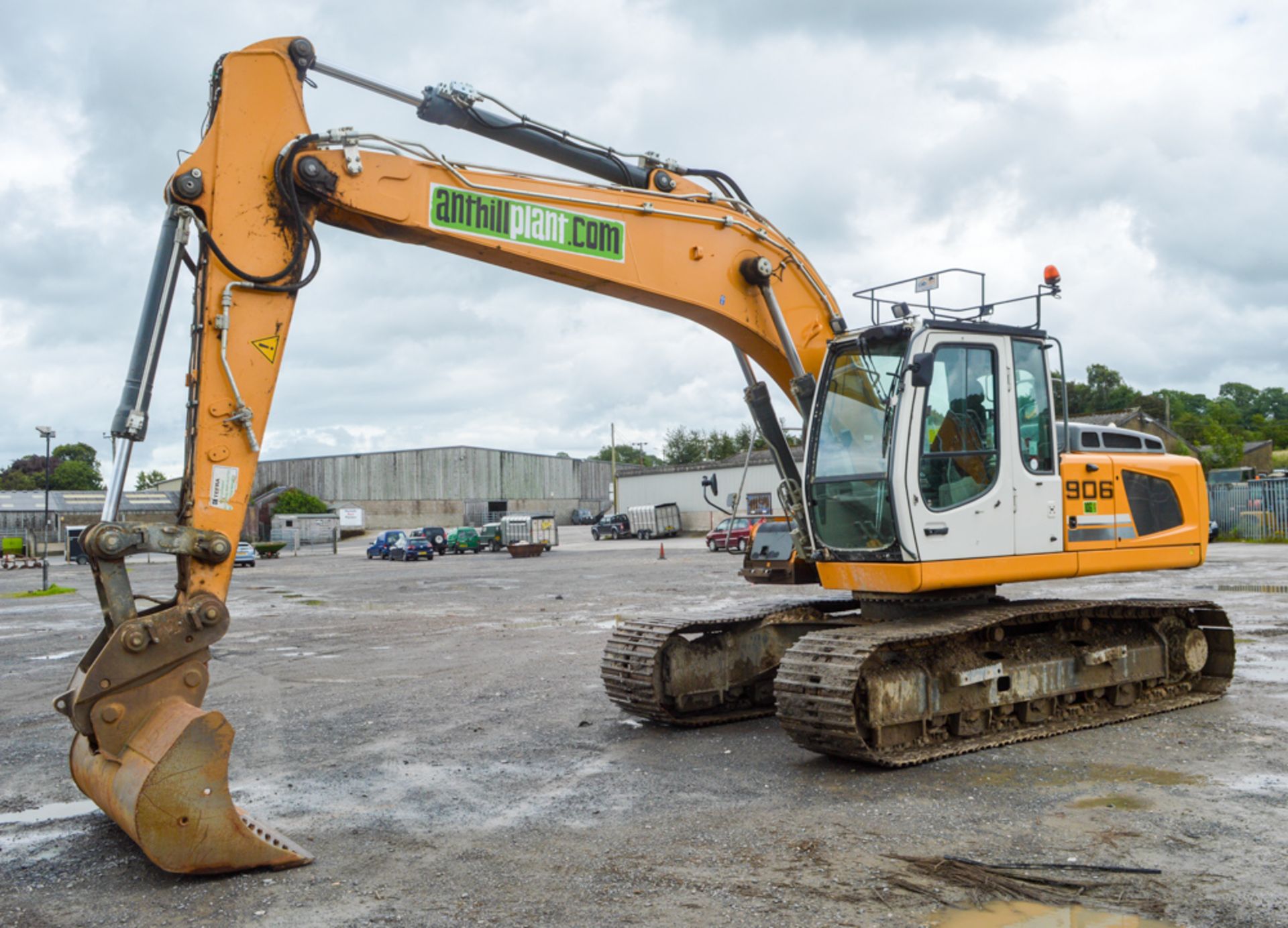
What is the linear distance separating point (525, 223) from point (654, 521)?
56.9 metres

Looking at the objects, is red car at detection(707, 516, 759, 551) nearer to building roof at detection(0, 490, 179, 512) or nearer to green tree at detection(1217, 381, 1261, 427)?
building roof at detection(0, 490, 179, 512)

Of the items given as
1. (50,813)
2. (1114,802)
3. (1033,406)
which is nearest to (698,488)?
(1033,406)

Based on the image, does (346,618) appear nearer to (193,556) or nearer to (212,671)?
(212,671)

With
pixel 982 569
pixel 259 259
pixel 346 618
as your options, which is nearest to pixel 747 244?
pixel 982 569

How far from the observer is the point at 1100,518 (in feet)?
28.2

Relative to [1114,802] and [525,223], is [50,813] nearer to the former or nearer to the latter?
[525,223]

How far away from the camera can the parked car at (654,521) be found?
208 ft

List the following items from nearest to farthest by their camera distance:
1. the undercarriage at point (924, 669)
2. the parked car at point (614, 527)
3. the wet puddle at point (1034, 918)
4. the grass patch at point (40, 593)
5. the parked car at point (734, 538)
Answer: the wet puddle at point (1034, 918) < the undercarriage at point (924, 669) < the grass patch at point (40, 593) < the parked car at point (734, 538) < the parked car at point (614, 527)

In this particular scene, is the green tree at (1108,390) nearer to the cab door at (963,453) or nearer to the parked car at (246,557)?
the parked car at (246,557)

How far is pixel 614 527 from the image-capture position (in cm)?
6450

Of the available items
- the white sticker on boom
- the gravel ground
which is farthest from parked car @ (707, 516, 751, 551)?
the white sticker on boom

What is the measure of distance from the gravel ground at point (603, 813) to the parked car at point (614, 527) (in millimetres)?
51689

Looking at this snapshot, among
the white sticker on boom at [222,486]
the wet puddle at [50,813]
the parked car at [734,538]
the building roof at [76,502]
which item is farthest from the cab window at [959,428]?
the building roof at [76,502]

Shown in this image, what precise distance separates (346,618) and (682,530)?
47144 millimetres
